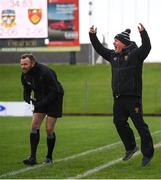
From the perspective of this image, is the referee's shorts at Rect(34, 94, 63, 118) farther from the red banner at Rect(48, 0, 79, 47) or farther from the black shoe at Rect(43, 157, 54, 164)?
the red banner at Rect(48, 0, 79, 47)

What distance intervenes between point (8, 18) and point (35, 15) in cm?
171

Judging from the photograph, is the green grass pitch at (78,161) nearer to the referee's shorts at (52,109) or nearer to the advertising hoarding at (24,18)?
the referee's shorts at (52,109)

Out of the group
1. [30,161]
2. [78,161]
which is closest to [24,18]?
[78,161]

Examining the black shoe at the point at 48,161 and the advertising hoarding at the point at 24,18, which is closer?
the black shoe at the point at 48,161

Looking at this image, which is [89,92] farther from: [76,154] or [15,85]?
[76,154]

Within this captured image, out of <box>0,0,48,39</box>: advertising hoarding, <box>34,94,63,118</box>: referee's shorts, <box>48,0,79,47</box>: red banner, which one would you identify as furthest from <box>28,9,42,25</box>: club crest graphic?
<box>34,94,63,118</box>: referee's shorts

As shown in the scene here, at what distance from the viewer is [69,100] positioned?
43.2 meters

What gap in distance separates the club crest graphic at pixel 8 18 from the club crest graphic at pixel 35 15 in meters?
1.06

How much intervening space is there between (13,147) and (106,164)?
4027 millimetres

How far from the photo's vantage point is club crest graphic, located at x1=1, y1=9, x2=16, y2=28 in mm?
43719

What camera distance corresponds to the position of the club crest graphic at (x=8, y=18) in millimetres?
43719

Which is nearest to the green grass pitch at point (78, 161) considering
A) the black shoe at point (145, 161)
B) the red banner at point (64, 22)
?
the black shoe at point (145, 161)

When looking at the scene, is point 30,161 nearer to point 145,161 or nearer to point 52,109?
point 52,109

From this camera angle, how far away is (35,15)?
4375cm
